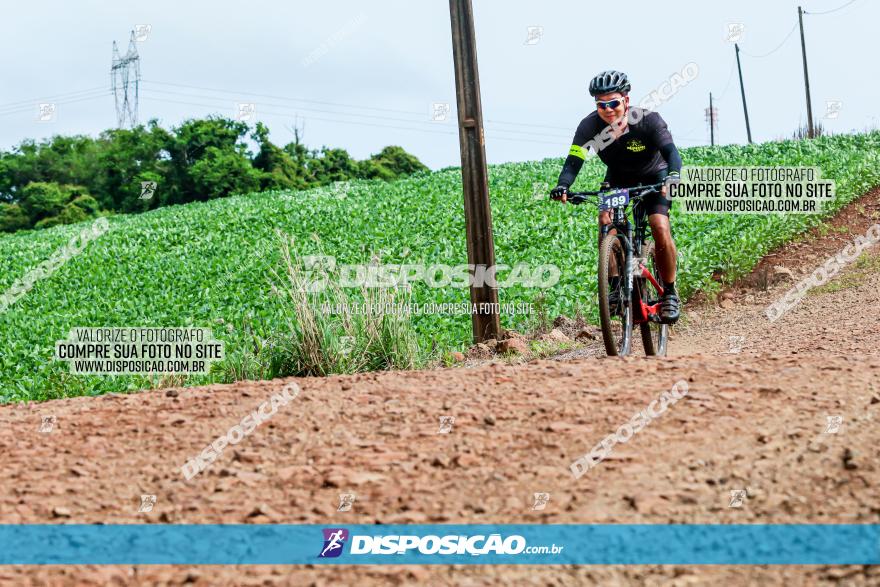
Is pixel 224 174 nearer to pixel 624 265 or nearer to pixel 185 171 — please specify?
pixel 185 171

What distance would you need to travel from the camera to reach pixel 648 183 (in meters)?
7.77

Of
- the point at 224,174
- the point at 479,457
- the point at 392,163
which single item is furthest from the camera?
the point at 392,163

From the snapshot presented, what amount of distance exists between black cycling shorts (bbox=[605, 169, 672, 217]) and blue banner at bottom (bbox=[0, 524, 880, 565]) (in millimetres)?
4330

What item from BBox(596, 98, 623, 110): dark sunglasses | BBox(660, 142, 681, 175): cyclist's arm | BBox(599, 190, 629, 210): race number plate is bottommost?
BBox(599, 190, 629, 210): race number plate

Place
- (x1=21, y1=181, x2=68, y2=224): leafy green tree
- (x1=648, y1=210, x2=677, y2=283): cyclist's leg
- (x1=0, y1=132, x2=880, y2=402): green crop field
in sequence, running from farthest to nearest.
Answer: (x1=21, y1=181, x2=68, y2=224): leafy green tree
(x1=0, y1=132, x2=880, y2=402): green crop field
(x1=648, y1=210, x2=677, y2=283): cyclist's leg

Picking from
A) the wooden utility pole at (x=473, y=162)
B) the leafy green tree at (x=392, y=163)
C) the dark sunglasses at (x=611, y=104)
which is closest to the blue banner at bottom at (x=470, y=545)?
the dark sunglasses at (x=611, y=104)

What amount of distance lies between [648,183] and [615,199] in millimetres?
507

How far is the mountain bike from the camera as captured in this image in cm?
739

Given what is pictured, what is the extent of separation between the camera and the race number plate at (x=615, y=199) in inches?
292

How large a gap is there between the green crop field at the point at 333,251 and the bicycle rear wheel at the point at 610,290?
2.43 m

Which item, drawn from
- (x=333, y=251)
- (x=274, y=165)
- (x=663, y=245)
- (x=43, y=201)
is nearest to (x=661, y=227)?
(x=663, y=245)

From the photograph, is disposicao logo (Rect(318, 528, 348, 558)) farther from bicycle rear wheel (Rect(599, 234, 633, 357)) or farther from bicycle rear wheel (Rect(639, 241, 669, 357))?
bicycle rear wheel (Rect(639, 241, 669, 357))

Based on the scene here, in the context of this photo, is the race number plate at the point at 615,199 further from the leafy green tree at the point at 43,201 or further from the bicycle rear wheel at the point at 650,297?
the leafy green tree at the point at 43,201

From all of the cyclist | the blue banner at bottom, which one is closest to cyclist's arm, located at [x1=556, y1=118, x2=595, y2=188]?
the cyclist
